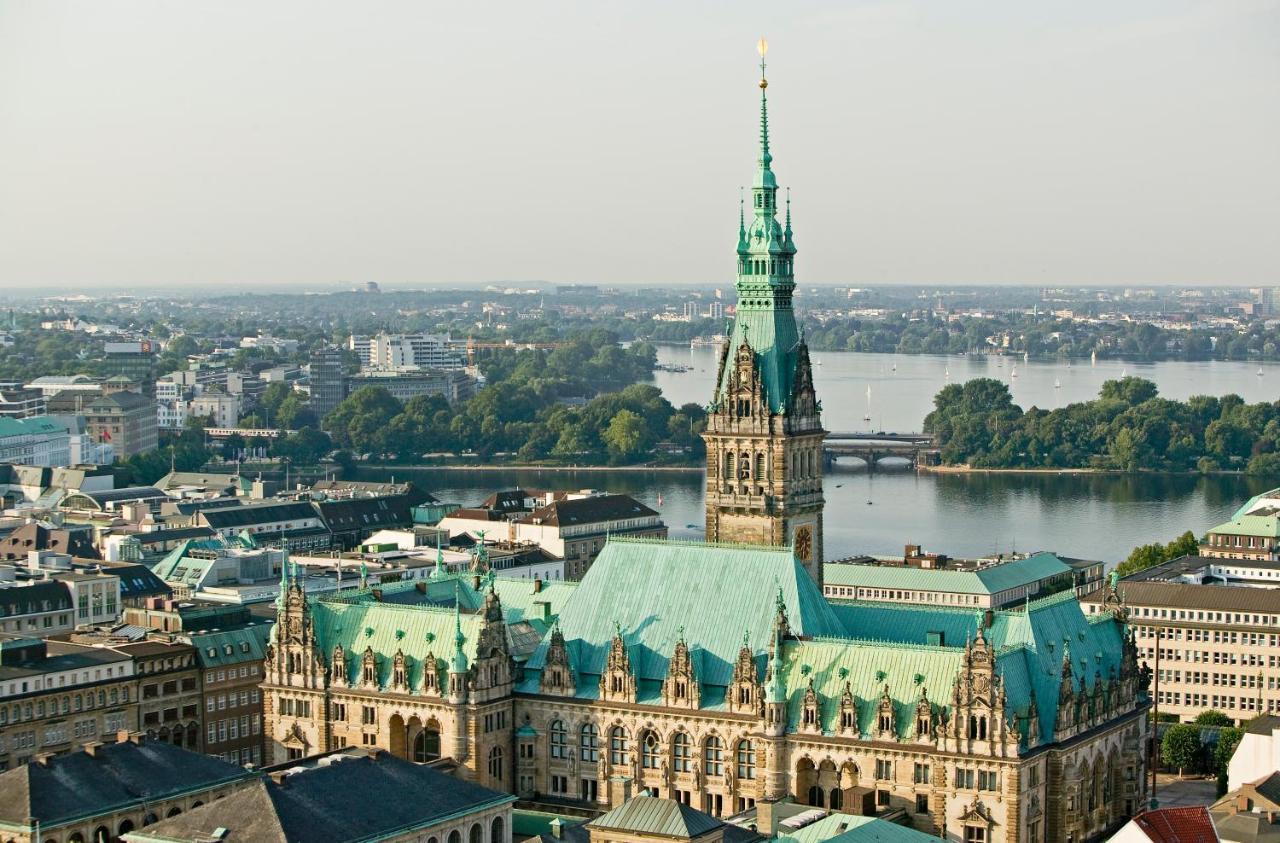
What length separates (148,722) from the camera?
3410 inches

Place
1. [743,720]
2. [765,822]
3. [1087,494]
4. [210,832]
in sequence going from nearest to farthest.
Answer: [210,832]
[765,822]
[743,720]
[1087,494]

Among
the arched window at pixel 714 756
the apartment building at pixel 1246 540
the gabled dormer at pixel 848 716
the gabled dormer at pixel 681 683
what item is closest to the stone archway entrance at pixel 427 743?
the gabled dormer at pixel 681 683

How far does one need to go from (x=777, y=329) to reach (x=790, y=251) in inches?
107

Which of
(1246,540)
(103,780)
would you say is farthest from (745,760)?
(1246,540)

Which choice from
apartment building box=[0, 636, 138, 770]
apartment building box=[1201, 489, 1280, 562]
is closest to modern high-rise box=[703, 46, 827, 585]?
apartment building box=[0, 636, 138, 770]

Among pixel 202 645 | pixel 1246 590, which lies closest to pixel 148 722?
pixel 202 645

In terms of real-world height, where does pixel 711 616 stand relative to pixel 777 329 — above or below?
below

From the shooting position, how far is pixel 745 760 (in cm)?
7288

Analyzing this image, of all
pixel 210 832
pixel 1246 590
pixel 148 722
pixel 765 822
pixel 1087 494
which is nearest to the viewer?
pixel 210 832

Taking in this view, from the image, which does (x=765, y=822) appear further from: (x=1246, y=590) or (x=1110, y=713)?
(x=1246, y=590)

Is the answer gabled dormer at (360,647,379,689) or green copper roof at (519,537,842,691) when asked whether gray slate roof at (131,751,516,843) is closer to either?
green copper roof at (519,537,842,691)

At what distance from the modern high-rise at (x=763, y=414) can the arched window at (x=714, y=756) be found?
442 inches

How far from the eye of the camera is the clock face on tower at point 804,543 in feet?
275

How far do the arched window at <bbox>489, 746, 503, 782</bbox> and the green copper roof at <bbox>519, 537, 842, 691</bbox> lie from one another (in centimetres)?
293
